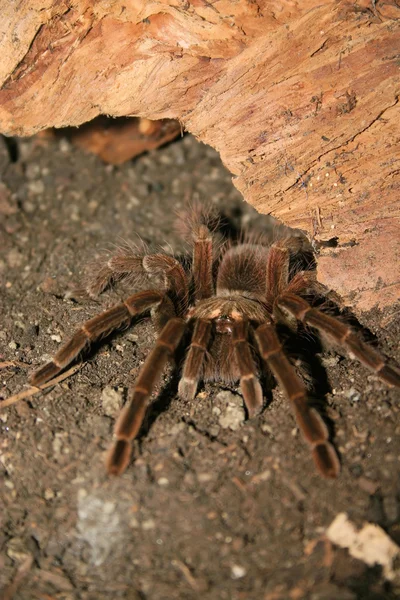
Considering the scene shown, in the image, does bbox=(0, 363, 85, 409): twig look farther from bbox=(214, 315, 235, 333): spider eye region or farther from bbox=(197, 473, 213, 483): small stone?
bbox=(197, 473, 213, 483): small stone

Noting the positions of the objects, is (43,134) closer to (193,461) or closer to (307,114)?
(307,114)

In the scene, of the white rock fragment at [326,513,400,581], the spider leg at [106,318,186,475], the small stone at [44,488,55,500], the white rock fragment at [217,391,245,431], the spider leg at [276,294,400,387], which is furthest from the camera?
the white rock fragment at [217,391,245,431]

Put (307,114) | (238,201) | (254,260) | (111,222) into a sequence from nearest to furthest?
1. (307,114)
2. (254,260)
3. (111,222)
4. (238,201)

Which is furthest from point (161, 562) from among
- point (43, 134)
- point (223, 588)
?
point (43, 134)

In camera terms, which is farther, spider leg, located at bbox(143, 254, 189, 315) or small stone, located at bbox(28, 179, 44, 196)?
small stone, located at bbox(28, 179, 44, 196)

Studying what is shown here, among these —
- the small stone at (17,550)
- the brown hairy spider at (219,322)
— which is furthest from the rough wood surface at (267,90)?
the small stone at (17,550)

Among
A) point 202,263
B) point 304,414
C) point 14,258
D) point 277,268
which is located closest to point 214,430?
point 304,414

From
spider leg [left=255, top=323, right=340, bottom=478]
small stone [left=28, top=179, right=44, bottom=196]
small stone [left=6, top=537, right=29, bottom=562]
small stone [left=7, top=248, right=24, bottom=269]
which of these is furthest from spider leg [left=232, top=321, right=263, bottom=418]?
small stone [left=28, top=179, right=44, bottom=196]
